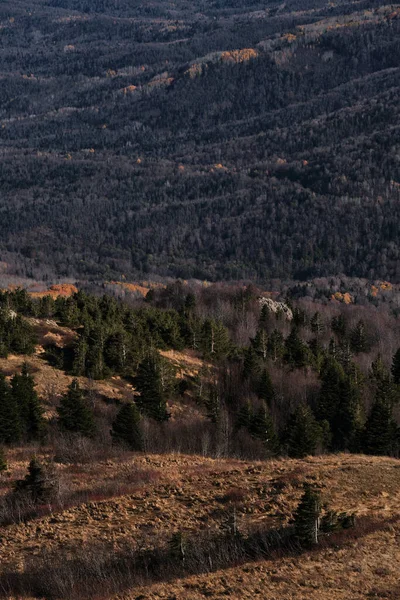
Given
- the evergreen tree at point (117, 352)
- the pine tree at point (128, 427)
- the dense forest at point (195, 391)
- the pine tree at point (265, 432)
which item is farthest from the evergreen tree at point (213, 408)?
the pine tree at point (128, 427)

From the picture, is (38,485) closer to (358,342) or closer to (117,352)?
(117,352)

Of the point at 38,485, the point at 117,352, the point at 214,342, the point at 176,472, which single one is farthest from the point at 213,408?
the point at 38,485

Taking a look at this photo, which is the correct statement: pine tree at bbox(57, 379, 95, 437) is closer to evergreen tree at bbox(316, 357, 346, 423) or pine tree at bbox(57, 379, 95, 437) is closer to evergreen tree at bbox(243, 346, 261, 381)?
evergreen tree at bbox(316, 357, 346, 423)

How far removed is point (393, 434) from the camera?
6125 cm

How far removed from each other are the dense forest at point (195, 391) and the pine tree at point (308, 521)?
72.2 feet

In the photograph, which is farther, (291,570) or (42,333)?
(42,333)

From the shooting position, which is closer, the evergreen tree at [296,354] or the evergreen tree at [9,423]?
the evergreen tree at [9,423]

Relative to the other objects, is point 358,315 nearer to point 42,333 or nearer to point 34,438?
point 42,333

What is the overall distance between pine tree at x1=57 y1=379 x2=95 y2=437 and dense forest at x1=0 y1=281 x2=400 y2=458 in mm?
79

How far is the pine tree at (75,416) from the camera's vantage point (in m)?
60.9

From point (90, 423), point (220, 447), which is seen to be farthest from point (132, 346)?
point (220, 447)

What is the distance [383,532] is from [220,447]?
24.9 metres

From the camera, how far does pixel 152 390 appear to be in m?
70.6

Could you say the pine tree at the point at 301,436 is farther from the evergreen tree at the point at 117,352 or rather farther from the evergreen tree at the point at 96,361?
the evergreen tree at the point at 117,352
